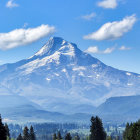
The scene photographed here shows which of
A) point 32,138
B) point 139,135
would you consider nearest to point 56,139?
point 32,138

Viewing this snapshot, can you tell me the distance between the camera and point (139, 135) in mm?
85188

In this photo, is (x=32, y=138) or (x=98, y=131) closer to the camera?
(x=98, y=131)

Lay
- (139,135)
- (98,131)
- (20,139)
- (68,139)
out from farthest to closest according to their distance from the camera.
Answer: (20,139)
(68,139)
(98,131)
(139,135)

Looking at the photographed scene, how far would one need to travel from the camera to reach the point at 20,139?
135 m

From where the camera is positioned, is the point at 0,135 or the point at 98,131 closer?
the point at 0,135

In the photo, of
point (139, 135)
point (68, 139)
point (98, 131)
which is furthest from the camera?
point (68, 139)

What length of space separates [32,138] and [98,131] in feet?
129

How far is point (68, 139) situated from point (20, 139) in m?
19.0

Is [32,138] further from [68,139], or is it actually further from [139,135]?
[139,135]

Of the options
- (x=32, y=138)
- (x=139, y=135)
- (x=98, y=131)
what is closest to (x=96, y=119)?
(x=98, y=131)

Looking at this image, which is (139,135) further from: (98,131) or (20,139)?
(20,139)

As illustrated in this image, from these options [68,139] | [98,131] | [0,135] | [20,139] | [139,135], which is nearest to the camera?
[0,135]

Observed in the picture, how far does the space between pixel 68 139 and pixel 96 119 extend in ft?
79.3

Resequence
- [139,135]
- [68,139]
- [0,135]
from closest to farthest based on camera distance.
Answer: [0,135]
[139,135]
[68,139]
